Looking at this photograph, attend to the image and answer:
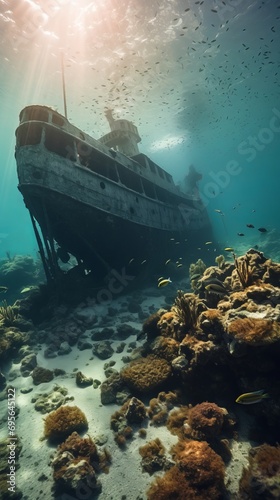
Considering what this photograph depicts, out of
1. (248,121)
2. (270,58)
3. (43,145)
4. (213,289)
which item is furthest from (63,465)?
(248,121)

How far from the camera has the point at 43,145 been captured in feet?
33.8

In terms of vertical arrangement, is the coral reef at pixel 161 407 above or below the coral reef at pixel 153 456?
above

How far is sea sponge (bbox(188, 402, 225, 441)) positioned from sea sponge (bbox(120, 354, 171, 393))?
1442mm

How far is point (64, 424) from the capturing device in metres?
5.20

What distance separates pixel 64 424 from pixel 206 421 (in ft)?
10.0

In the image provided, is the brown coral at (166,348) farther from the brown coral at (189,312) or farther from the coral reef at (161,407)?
the coral reef at (161,407)

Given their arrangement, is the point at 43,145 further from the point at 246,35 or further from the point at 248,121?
the point at 248,121

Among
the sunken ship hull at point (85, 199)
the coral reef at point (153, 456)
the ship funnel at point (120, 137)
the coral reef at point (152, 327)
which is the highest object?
the ship funnel at point (120, 137)

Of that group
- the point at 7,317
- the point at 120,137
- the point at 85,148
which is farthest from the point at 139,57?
the point at 7,317

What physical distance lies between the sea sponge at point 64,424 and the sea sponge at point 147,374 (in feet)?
4.38

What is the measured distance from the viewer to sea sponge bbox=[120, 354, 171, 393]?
588 cm

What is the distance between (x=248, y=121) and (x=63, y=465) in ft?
200

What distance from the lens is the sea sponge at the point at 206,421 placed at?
4.21 meters

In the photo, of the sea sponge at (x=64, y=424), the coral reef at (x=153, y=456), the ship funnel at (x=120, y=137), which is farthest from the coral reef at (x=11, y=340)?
the ship funnel at (x=120, y=137)
